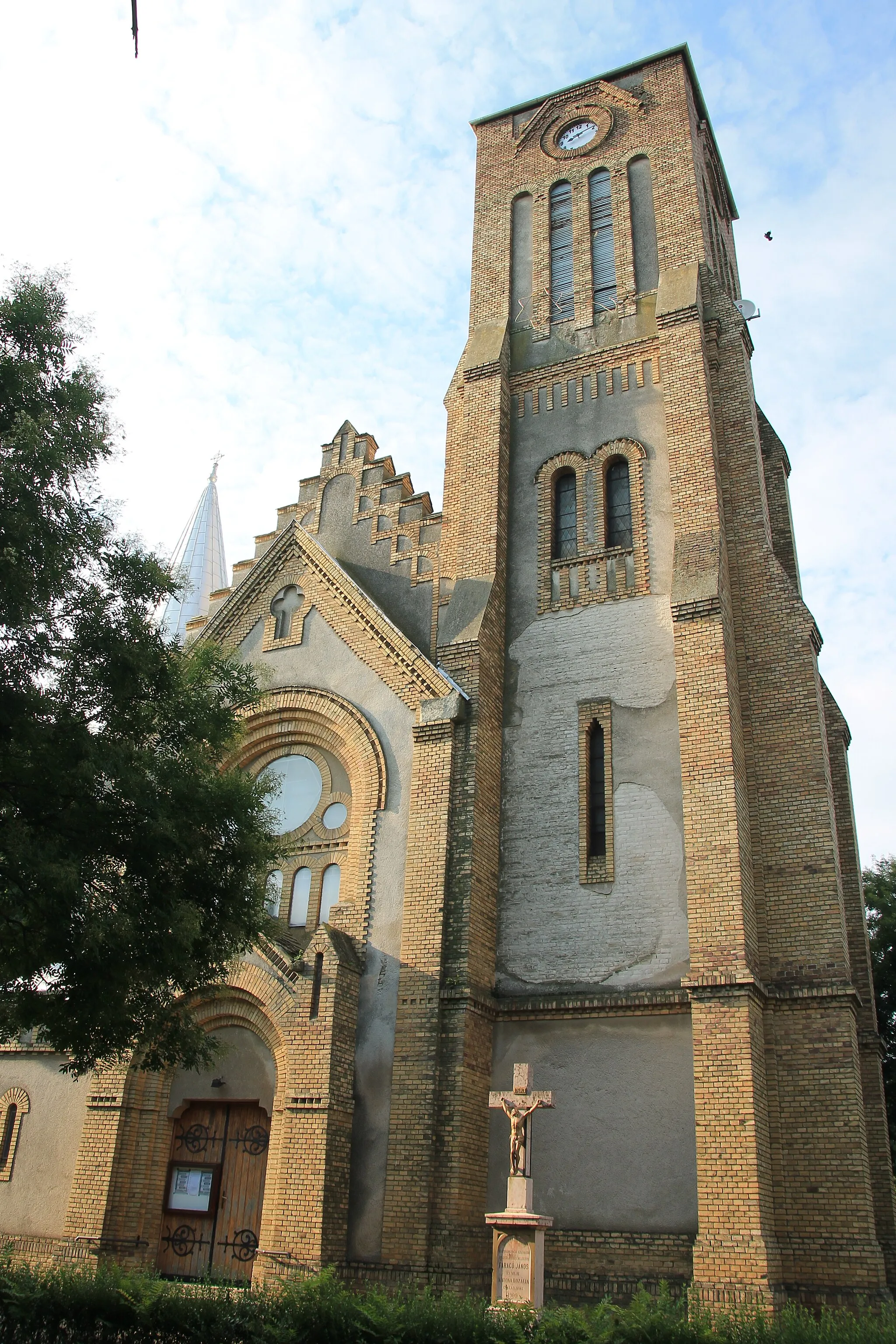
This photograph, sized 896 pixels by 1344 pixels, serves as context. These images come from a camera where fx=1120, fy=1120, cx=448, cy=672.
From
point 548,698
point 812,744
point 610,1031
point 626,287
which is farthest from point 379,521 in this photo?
point 610,1031

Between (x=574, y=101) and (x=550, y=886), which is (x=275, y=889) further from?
(x=574, y=101)

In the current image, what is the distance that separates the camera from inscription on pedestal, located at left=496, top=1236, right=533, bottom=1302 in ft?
37.9

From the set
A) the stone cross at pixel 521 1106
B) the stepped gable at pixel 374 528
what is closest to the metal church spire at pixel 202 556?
the stepped gable at pixel 374 528

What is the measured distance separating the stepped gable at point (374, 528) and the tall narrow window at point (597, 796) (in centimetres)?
310

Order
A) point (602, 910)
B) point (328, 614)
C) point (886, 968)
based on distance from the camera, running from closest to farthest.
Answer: point (602, 910) → point (328, 614) → point (886, 968)

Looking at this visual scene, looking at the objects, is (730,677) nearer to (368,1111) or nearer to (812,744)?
(812,744)

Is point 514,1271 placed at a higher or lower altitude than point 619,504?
lower

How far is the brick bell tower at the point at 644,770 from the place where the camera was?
13234 millimetres

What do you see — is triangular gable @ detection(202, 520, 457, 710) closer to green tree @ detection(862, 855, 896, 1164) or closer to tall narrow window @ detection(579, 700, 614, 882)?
tall narrow window @ detection(579, 700, 614, 882)

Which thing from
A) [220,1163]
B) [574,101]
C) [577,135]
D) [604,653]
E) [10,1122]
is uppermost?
[574,101]

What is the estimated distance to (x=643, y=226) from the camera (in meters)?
20.8

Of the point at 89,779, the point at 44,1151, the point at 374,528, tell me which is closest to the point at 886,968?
the point at 374,528

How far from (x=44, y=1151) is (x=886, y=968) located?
19.2 m

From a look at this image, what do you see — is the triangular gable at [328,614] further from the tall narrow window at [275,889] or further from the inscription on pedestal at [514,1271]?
the inscription on pedestal at [514,1271]
